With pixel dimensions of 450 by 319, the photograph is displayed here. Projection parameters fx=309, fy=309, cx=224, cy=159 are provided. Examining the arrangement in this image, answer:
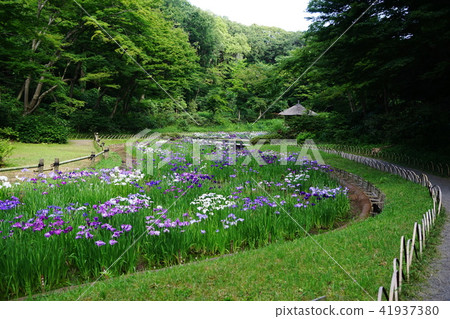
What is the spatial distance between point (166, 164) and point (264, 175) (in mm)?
4229

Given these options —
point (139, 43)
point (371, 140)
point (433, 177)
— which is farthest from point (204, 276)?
point (139, 43)

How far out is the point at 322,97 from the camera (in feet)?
90.4

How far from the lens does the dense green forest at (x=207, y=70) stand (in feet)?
35.6

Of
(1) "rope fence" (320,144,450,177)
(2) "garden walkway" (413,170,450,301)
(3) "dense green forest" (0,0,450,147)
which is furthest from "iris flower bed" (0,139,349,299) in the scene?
(1) "rope fence" (320,144,450,177)

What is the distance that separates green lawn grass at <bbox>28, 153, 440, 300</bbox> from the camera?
11.7 feet

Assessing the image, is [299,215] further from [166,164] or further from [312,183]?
[166,164]

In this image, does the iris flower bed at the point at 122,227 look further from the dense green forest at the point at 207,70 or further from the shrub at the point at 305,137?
the shrub at the point at 305,137

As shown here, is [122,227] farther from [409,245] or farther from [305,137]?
[305,137]

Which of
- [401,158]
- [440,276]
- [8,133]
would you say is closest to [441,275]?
[440,276]

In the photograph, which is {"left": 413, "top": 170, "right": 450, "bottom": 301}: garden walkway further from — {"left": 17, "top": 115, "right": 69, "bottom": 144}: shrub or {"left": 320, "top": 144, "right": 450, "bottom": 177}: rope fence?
{"left": 17, "top": 115, "right": 69, "bottom": 144}: shrub

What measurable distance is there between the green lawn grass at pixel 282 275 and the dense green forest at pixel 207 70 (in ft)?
23.7

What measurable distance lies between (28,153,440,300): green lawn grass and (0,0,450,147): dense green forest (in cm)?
721

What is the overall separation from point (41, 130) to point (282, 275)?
910 inches

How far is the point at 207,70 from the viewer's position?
53.6 m
